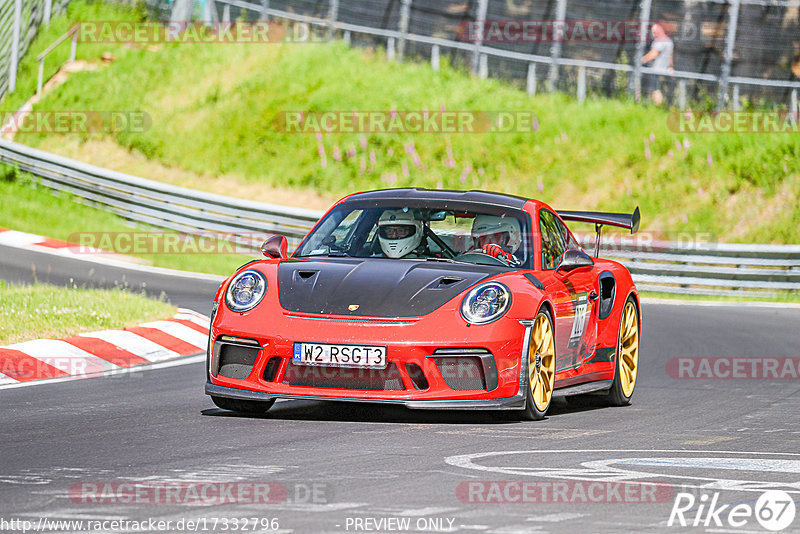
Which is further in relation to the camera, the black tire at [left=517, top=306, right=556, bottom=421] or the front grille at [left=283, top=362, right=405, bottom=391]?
the black tire at [left=517, top=306, right=556, bottom=421]

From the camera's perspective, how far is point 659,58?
87.7 feet

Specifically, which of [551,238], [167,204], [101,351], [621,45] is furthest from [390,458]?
[621,45]

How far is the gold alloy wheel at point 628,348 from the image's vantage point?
32.3 ft

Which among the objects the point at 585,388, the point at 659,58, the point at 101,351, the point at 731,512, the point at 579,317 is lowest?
the point at 101,351

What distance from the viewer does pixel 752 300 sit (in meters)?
21.9

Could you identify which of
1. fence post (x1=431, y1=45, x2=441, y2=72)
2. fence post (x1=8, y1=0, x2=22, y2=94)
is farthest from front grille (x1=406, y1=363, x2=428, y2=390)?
fence post (x1=8, y1=0, x2=22, y2=94)

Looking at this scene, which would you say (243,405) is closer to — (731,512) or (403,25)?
(731,512)

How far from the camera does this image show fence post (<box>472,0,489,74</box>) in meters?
27.2

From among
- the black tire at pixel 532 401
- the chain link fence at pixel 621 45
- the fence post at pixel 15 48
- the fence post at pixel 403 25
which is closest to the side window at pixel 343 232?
the black tire at pixel 532 401

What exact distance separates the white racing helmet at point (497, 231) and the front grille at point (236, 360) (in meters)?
1.77

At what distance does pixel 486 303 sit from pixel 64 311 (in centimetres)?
542

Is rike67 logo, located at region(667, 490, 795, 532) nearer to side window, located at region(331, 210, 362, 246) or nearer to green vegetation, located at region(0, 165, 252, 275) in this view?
side window, located at region(331, 210, 362, 246)

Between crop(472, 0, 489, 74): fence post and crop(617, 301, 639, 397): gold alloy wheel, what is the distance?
17.6m

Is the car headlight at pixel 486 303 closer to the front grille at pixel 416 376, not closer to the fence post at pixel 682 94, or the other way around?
the front grille at pixel 416 376
